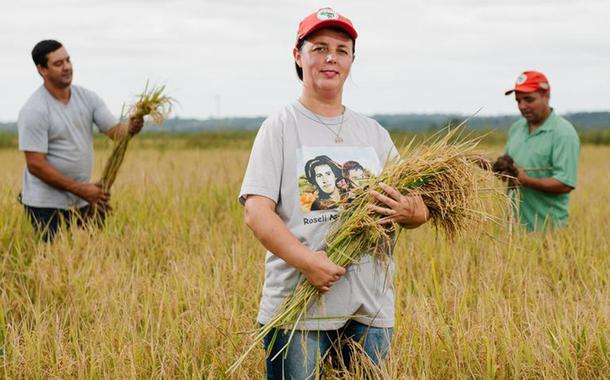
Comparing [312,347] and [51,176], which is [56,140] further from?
[312,347]

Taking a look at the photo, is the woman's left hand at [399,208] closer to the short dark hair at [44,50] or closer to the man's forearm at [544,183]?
the man's forearm at [544,183]

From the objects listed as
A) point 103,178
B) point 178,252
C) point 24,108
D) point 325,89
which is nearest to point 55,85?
point 24,108

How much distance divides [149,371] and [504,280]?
6.62 ft

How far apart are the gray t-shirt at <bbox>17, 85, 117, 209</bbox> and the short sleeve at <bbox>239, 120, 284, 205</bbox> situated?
3.02 meters

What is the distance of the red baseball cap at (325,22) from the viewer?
2.03 meters

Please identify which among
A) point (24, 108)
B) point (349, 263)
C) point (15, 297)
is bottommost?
point (15, 297)

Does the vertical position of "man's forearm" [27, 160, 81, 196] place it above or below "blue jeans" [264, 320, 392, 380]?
above

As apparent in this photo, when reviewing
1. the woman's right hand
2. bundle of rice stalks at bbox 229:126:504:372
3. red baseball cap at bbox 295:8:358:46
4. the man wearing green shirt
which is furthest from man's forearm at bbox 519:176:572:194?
the woman's right hand

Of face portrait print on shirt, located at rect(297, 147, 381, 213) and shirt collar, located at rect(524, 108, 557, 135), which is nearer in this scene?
face portrait print on shirt, located at rect(297, 147, 381, 213)

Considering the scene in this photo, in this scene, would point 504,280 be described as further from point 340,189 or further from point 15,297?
point 15,297

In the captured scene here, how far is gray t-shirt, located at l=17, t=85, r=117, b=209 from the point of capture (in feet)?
15.0

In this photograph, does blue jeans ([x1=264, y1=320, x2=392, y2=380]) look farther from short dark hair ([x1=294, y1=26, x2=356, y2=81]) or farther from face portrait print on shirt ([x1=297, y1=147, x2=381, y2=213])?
short dark hair ([x1=294, y1=26, x2=356, y2=81])

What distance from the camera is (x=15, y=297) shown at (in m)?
3.80

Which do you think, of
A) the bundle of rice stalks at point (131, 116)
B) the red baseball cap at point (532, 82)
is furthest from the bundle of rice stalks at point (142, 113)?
the red baseball cap at point (532, 82)
